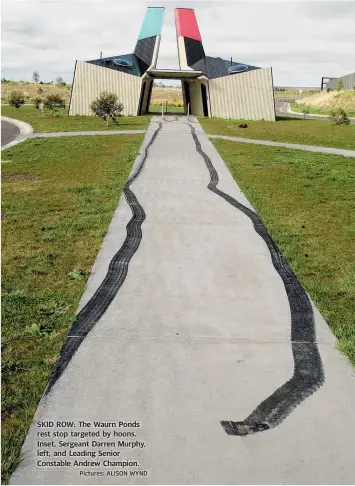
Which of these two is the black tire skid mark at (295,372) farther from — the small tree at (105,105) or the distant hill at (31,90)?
the distant hill at (31,90)

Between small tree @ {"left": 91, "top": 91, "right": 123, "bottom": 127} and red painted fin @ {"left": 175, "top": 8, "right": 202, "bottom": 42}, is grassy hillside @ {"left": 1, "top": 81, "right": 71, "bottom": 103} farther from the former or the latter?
small tree @ {"left": 91, "top": 91, "right": 123, "bottom": 127}

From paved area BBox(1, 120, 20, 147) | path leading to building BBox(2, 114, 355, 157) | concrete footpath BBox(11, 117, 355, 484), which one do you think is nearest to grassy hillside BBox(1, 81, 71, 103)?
paved area BBox(1, 120, 20, 147)

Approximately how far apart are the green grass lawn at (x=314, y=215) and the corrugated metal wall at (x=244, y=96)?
22.7 m

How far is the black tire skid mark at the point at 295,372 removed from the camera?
377 cm

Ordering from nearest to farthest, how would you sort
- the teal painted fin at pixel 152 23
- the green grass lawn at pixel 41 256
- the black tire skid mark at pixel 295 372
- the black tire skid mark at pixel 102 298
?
the black tire skid mark at pixel 295 372 → the green grass lawn at pixel 41 256 → the black tire skid mark at pixel 102 298 → the teal painted fin at pixel 152 23

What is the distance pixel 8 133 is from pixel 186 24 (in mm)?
24736

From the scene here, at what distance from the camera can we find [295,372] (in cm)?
448

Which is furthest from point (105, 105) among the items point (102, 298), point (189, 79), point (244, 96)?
point (102, 298)

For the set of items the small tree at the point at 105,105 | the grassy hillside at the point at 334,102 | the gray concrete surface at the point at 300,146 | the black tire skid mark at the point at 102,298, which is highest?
the grassy hillside at the point at 334,102

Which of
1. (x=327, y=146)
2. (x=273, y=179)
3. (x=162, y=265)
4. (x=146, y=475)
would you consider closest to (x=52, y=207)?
(x=162, y=265)

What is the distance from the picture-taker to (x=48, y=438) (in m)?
3.55

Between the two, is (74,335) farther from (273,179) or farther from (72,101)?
(72,101)

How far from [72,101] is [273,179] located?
31.2m

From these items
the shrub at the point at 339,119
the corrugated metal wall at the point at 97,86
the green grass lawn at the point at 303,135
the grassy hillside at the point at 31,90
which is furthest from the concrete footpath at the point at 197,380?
the grassy hillside at the point at 31,90
